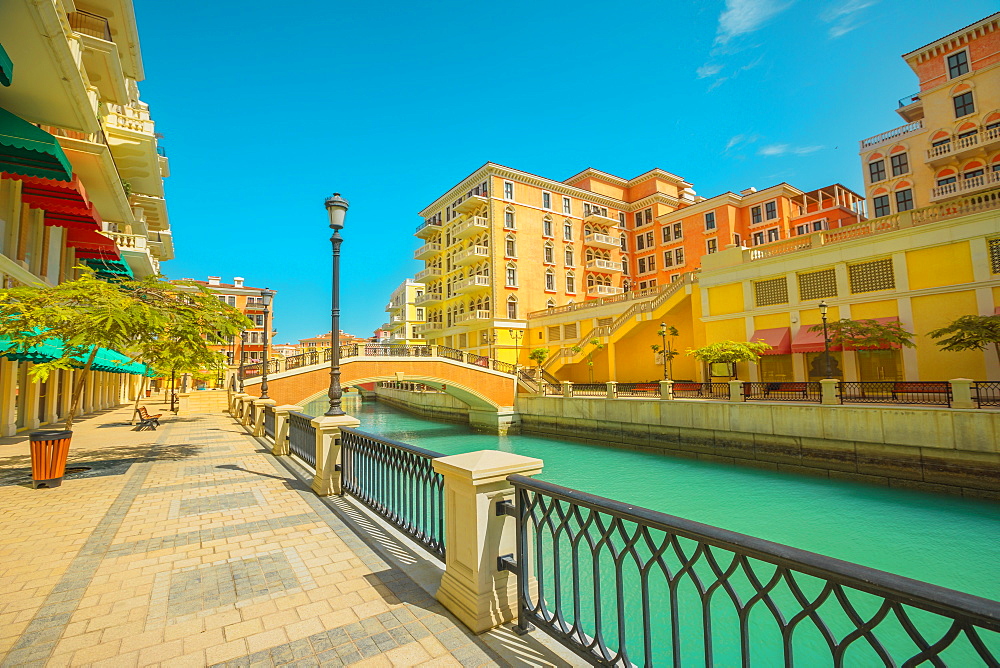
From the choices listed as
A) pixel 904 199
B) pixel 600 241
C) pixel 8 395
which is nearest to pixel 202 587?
pixel 8 395

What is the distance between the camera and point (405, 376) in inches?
1022

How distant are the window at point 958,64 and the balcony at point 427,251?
124 feet

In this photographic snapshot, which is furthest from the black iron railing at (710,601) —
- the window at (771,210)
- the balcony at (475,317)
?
the window at (771,210)

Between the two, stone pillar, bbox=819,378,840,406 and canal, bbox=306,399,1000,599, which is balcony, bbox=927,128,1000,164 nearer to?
stone pillar, bbox=819,378,840,406

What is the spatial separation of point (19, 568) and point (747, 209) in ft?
139

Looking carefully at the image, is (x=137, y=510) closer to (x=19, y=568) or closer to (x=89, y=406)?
(x=19, y=568)

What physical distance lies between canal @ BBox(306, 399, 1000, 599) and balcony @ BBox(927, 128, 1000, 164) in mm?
22902

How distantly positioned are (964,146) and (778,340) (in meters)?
16.2

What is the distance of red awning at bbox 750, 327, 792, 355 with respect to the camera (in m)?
21.7

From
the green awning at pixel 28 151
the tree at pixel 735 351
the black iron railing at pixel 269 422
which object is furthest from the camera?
the tree at pixel 735 351

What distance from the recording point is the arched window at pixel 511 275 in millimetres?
38719

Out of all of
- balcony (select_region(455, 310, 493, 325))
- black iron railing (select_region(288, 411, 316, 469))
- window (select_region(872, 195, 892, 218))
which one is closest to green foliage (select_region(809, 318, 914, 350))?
window (select_region(872, 195, 892, 218))

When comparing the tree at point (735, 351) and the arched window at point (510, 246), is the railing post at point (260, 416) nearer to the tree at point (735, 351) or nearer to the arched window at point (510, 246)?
the tree at point (735, 351)

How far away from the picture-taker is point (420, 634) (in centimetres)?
350
